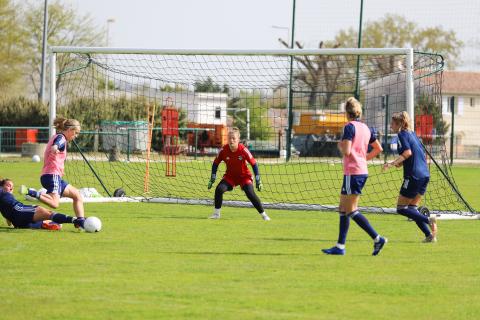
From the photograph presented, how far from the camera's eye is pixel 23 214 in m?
13.8

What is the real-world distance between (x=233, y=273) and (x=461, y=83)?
8177 cm

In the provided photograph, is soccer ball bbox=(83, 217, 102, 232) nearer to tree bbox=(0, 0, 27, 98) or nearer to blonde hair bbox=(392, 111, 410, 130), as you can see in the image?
blonde hair bbox=(392, 111, 410, 130)

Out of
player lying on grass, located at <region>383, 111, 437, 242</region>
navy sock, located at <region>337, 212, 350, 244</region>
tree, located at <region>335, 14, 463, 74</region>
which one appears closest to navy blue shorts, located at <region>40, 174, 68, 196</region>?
navy sock, located at <region>337, 212, 350, 244</region>

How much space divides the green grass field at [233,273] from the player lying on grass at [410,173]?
1.22 ft

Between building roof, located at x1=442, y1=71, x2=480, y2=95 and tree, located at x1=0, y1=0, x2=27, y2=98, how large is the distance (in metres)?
39.7

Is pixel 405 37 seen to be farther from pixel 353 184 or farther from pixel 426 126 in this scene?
pixel 353 184

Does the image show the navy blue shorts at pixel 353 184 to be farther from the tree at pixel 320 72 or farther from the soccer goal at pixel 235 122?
the tree at pixel 320 72

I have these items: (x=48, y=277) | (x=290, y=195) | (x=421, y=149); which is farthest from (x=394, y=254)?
(x=290, y=195)

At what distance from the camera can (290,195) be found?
76.1ft

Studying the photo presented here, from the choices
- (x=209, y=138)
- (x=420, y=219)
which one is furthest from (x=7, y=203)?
(x=209, y=138)

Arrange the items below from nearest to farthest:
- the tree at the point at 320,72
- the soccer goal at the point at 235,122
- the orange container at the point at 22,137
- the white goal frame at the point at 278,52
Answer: the white goal frame at the point at 278,52
the soccer goal at the point at 235,122
the tree at the point at 320,72
the orange container at the point at 22,137

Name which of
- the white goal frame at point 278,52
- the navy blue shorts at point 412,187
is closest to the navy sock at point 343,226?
the navy blue shorts at point 412,187

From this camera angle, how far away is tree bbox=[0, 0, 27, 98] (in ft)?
198

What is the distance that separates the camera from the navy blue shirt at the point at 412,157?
13242 millimetres
